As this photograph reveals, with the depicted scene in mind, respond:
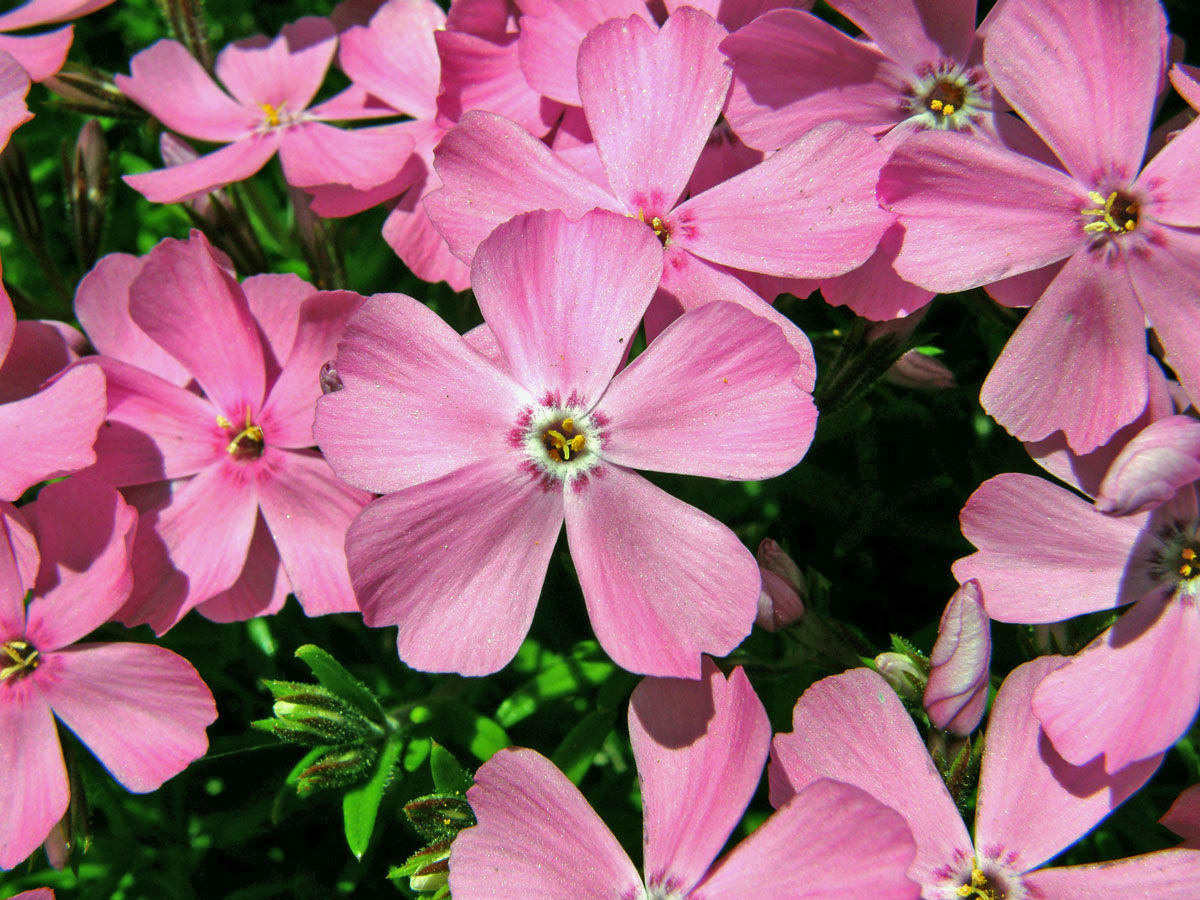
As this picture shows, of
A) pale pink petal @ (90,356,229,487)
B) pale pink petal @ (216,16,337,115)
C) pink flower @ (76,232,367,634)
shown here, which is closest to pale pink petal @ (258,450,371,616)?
pink flower @ (76,232,367,634)

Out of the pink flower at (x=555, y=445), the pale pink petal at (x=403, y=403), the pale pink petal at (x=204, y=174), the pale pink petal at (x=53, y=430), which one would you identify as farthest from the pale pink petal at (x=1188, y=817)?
the pale pink petal at (x=204, y=174)

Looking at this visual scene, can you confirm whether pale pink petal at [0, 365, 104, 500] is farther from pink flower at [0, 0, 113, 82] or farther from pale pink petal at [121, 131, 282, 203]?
pink flower at [0, 0, 113, 82]

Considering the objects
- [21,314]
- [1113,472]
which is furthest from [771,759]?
[21,314]

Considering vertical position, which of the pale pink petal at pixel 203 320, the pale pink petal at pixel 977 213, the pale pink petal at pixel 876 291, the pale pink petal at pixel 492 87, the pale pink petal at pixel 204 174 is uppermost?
the pale pink petal at pixel 977 213

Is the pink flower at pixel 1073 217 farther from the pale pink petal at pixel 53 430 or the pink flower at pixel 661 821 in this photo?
the pale pink petal at pixel 53 430

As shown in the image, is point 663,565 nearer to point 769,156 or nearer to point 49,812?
point 769,156

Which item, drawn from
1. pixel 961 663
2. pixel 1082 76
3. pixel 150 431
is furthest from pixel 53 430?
pixel 1082 76
